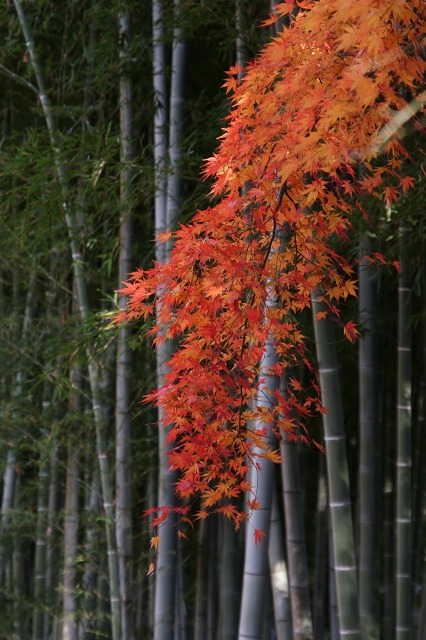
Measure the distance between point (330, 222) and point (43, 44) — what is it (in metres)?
3.33

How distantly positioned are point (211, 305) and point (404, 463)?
252 cm

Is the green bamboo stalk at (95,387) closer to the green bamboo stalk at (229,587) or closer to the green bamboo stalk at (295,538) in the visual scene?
the green bamboo stalk at (295,538)

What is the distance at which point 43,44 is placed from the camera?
17.5ft

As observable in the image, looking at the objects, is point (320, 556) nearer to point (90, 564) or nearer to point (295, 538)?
point (90, 564)

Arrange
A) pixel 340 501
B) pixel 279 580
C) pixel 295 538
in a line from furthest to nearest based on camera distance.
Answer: pixel 279 580 → pixel 295 538 → pixel 340 501

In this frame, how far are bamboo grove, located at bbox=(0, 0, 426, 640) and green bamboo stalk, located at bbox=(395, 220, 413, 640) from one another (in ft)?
0.05

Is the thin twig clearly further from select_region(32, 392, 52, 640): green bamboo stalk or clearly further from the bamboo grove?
select_region(32, 392, 52, 640): green bamboo stalk

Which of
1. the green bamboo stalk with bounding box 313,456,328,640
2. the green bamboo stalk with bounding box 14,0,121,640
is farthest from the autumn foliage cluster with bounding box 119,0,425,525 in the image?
the green bamboo stalk with bounding box 313,456,328,640

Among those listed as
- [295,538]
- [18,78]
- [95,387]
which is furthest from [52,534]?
[18,78]

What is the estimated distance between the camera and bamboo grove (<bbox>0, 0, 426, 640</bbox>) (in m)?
2.40

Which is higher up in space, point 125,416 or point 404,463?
point 125,416

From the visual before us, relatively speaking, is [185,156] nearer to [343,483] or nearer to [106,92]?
[106,92]

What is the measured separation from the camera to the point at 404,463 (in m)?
4.64

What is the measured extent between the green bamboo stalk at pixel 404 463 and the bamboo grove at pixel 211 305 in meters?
0.01
